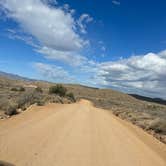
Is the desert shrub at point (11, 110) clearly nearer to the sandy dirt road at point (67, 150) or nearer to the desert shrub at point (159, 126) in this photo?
the sandy dirt road at point (67, 150)

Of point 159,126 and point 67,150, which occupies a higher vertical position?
point 159,126

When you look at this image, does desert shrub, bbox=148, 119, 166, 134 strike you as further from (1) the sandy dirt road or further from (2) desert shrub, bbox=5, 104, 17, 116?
(2) desert shrub, bbox=5, 104, 17, 116

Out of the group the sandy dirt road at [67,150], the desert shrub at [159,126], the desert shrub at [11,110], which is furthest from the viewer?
the desert shrub at [11,110]

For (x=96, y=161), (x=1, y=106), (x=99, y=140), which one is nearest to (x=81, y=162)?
(x=96, y=161)

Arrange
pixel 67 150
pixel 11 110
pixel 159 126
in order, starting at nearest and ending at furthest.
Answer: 1. pixel 67 150
2. pixel 159 126
3. pixel 11 110

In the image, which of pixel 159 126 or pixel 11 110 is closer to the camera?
pixel 159 126

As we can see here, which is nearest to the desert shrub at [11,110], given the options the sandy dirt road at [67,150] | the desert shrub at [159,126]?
the sandy dirt road at [67,150]

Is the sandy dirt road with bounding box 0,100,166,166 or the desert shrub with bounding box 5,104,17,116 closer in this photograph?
the sandy dirt road with bounding box 0,100,166,166

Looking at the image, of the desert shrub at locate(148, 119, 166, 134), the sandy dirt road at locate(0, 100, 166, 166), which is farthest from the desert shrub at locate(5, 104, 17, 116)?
the desert shrub at locate(148, 119, 166, 134)

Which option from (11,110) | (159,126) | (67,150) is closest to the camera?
(67,150)

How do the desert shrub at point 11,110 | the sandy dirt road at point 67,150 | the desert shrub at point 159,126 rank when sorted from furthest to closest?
1. the desert shrub at point 11,110
2. the desert shrub at point 159,126
3. the sandy dirt road at point 67,150

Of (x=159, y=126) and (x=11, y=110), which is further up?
(x=159, y=126)

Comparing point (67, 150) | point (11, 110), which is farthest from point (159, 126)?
point (67, 150)

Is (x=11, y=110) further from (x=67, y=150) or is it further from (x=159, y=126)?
(x=67, y=150)
